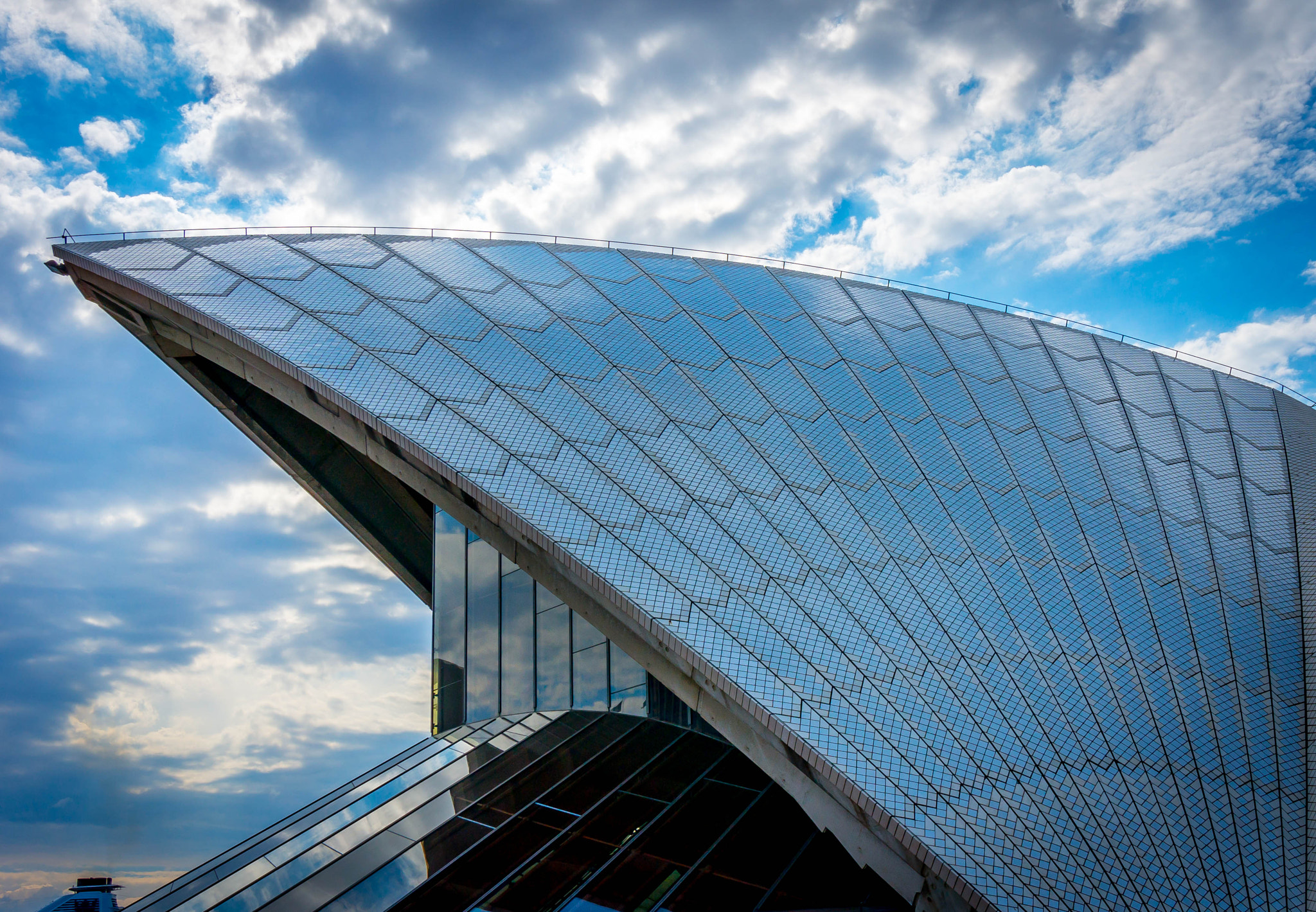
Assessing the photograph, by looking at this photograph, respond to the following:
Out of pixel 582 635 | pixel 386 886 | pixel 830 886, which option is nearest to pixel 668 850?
pixel 830 886

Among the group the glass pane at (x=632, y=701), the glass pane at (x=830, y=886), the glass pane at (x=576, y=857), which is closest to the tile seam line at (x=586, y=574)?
the glass pane at (x=830, y=886)

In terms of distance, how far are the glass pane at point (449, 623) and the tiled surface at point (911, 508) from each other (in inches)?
310

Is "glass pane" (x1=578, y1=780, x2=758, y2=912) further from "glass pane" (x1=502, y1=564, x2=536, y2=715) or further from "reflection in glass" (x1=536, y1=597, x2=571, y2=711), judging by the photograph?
"glass pane" (x1=502, y1=564, x2=536, y2=715)

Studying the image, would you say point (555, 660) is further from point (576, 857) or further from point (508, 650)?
point (576, 857)

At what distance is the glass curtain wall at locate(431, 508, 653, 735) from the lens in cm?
2156

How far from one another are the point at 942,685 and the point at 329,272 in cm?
1918

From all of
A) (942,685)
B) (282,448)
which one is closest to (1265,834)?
(942,685)

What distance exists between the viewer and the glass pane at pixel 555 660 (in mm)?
22109

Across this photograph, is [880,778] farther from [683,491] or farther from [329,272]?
[329,272]

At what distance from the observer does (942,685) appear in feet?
48.1

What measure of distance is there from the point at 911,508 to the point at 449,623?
15.1 m

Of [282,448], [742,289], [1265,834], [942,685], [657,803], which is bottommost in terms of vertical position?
[1265,834]

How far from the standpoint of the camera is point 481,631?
79.0 ft

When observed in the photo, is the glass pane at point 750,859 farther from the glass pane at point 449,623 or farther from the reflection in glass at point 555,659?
the glass pane at point 449,623
